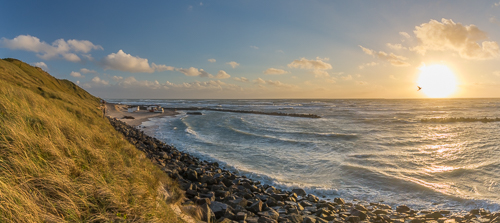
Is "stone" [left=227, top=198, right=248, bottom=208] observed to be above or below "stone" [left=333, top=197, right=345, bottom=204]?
above

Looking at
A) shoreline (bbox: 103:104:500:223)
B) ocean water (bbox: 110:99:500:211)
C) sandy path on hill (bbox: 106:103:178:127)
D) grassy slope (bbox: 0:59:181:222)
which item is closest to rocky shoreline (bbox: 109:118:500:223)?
shoreline (bbox: 103:104:500:223)

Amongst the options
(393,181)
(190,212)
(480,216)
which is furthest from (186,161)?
(480,216)

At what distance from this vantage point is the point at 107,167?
16.5 feet

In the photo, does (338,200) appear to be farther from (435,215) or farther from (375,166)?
(375,166)

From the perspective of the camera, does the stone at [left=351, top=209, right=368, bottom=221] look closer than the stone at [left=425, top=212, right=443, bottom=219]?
Yes

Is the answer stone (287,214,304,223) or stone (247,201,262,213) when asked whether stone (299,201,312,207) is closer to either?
stone (287,214,304,223)

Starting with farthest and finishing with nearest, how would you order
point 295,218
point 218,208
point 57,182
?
1. point 295,218
2. point 218,208
3. point 57,182

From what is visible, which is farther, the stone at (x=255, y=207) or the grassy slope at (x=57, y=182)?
the stone at (x=255, y=207)

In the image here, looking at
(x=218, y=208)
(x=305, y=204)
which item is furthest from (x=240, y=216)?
(x=305, y=204)

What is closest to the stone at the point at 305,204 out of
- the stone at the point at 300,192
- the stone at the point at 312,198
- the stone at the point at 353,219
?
the stone at the point at 312,198

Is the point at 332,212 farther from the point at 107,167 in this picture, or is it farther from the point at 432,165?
the point at 432,165

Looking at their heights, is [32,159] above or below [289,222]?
above

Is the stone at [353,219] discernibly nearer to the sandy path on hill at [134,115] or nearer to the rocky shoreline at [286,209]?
the rocky shoreline at [286,209]

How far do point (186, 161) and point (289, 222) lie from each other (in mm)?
8218
